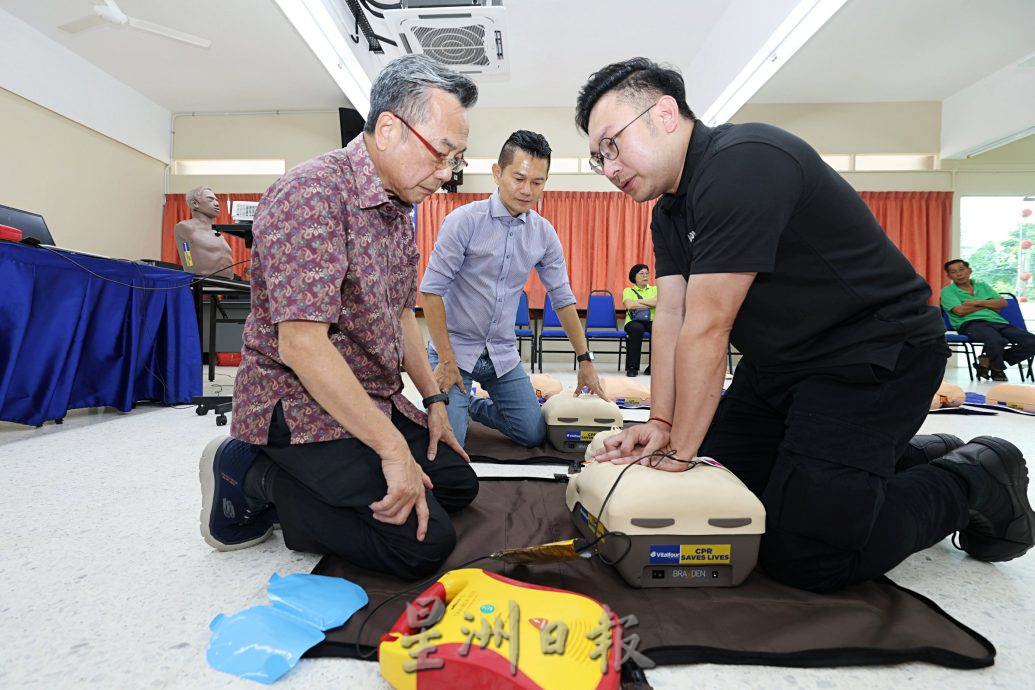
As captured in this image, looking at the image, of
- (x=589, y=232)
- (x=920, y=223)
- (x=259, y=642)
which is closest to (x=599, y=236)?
(x=589, y=232)

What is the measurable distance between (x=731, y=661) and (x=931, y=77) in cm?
Answer: 776

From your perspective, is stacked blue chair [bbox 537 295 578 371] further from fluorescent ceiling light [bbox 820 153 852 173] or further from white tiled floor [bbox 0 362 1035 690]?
white tiled floor [bbox 0 362 1035 690]

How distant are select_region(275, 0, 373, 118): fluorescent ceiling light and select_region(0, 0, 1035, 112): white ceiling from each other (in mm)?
418

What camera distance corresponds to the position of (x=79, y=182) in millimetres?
6164

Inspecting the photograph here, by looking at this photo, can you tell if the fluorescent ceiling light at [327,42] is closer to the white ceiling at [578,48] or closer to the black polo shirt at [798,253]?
the white ceiling at [578,48]

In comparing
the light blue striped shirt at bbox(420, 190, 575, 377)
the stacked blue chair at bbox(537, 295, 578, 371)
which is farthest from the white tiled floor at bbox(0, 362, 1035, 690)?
the stacked blue chair at bbox(537, 295, 578, 371)

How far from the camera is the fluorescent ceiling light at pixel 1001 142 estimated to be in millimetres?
5848

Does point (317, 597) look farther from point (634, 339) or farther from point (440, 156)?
point (634, 339)

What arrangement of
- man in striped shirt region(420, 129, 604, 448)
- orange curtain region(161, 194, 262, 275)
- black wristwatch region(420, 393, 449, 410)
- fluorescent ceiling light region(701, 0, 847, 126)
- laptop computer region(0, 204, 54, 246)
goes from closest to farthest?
1. black wristwatch region(420, 393, 449, 410)
2. man in striped shirt region(420, 129, 604, 448)
3. laptop computer region(0, 204, 54, 246)
4. fluorescent ceiling light region(701, 0, 847, 126)
5. orange curtain region(161, 194, 262, 275)

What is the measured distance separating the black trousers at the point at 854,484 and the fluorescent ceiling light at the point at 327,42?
353cm

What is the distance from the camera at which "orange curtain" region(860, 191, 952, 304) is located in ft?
22.8

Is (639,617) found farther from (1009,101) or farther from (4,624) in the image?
(1009,101)

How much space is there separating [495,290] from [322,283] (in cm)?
122

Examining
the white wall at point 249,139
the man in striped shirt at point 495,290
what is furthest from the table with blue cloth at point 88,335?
the white wall at point 249,139
